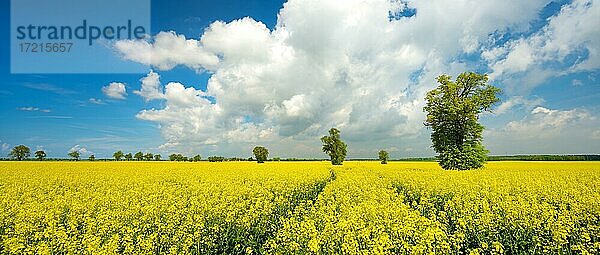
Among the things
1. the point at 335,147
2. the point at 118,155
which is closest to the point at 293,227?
the point at 335,147

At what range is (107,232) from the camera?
24.8 feet

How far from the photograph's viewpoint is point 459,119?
31656 mm

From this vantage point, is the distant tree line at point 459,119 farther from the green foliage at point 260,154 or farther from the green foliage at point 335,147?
the green foliage at point 260,154

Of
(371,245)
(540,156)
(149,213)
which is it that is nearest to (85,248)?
(149,213)

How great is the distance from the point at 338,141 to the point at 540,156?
48.6 metres

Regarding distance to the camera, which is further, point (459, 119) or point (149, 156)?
point (149, 156)

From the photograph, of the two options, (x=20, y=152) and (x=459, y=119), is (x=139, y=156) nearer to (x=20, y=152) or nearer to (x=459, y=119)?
(x=20, y=152)

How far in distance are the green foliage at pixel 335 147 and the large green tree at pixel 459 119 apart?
33.5m

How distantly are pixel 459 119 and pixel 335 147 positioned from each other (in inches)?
1430

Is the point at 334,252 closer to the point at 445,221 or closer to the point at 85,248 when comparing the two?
the point at 85,248

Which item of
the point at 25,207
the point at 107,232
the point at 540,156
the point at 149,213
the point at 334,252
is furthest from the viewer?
the point at 540,156

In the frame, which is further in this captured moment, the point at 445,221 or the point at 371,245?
the point at 445,221

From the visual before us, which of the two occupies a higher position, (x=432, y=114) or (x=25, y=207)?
(x=432, y=114)

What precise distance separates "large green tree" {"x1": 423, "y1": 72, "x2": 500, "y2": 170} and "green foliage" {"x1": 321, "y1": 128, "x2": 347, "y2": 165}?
33.5 meters
